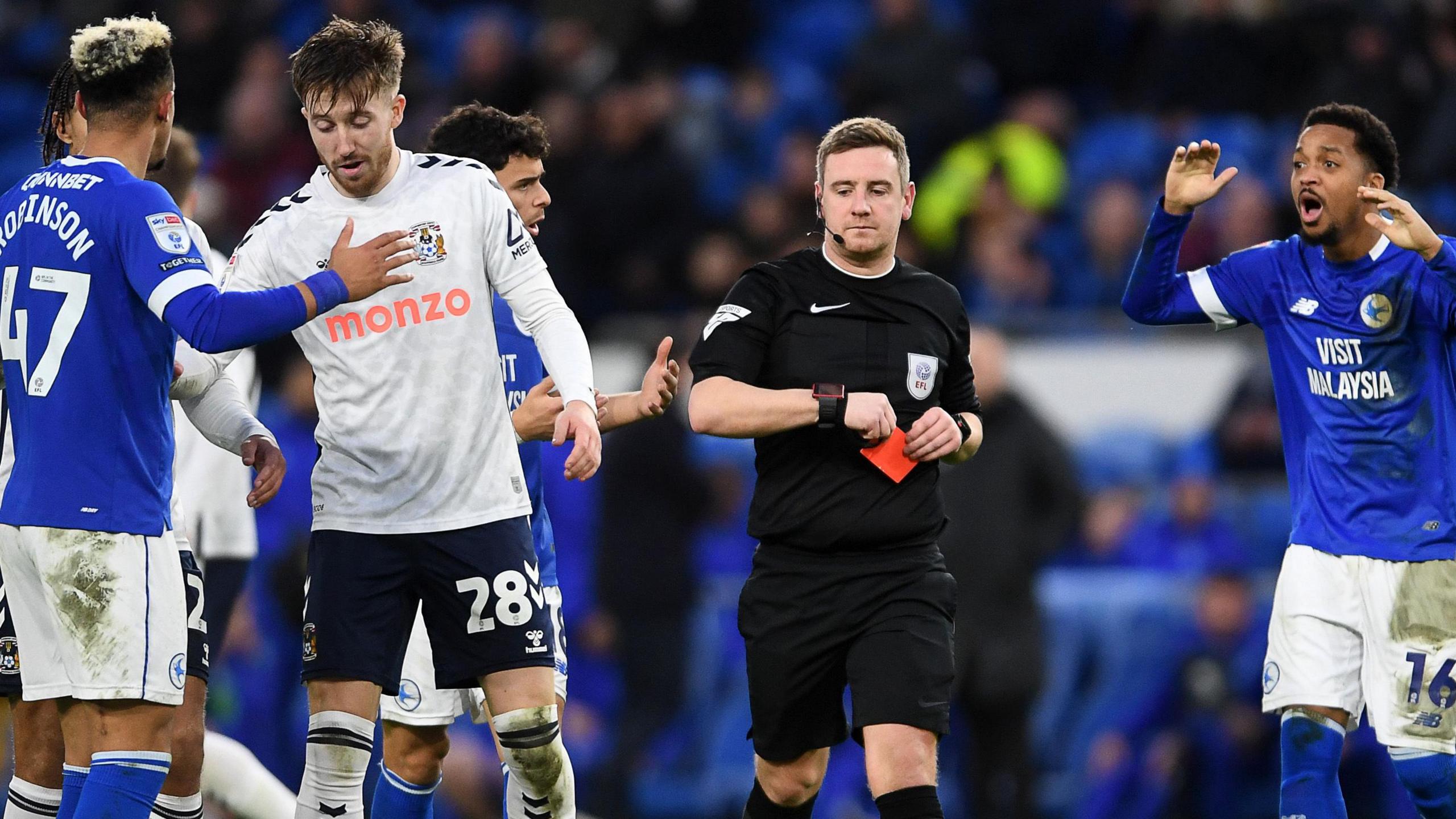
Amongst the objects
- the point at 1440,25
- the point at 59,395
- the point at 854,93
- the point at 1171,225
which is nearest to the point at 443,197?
the point at 59,395

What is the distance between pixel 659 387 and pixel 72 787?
203 cm

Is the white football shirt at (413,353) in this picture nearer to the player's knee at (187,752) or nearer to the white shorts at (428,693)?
the white shorts at (428,693)

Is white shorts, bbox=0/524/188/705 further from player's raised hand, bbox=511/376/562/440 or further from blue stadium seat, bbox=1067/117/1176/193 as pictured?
blue stadium seat, bbox=1067/117/1176/193

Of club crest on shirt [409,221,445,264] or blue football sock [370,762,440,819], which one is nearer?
club crest on shirt [409,221,445,264]

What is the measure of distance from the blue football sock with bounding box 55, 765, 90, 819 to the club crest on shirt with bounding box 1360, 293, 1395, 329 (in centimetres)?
423

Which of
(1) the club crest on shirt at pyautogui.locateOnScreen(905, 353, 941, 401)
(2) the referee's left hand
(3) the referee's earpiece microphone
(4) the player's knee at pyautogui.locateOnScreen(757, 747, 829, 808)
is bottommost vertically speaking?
(4) the player's knee at pyautogui.locateOnScreen(757, 747, 829, 808)

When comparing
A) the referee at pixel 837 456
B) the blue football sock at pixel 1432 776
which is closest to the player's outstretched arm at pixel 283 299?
the referee at pixel 837 456

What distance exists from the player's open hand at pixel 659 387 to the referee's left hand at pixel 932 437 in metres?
0.74

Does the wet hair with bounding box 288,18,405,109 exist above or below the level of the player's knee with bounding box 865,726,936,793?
above

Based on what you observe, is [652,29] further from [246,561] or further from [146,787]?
[146,787]

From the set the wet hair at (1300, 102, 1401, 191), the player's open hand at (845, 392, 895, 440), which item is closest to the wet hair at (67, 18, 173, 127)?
the player's open hand at (845, 392, 895, 440)

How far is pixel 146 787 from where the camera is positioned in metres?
4.94

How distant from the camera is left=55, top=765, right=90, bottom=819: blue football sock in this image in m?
4.98

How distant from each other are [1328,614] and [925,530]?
1471mm
